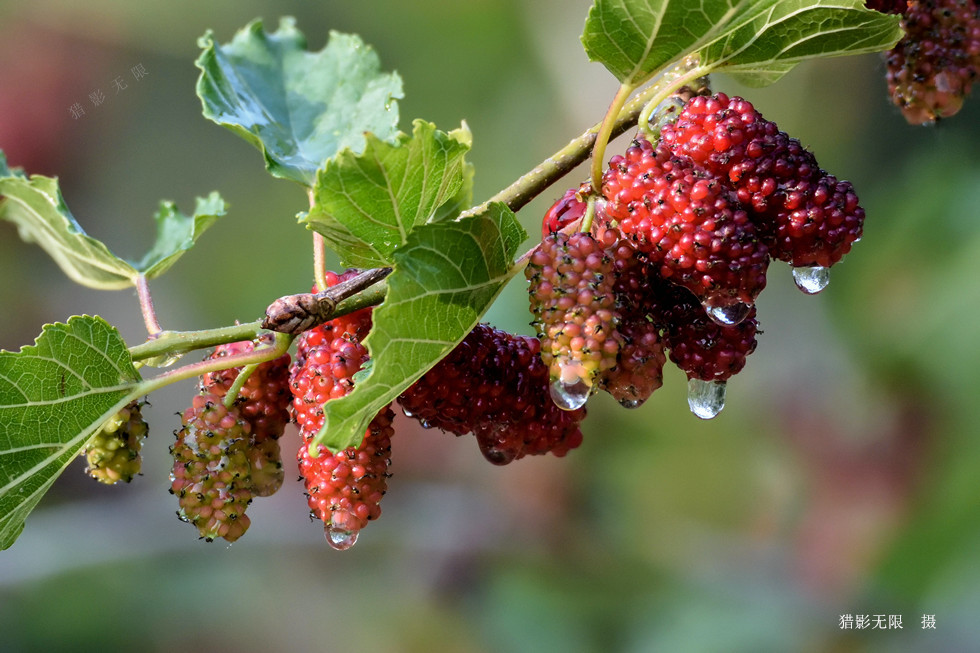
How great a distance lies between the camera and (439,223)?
0.68 meters

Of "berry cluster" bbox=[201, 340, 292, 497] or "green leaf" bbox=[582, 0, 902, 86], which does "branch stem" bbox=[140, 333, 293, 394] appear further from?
"green leaf" bbox=[582, 0, 902, 86]

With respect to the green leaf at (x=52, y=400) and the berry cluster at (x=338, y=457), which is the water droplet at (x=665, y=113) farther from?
the green leaf at (x=52, y=400)

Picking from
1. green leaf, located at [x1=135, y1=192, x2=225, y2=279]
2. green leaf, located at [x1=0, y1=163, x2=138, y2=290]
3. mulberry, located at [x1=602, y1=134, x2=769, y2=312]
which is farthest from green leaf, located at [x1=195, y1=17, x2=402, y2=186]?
mulberry, located at [x1=602, y1=134, x2=769, y2=312]

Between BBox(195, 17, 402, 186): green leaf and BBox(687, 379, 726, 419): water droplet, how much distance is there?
18.3 inches

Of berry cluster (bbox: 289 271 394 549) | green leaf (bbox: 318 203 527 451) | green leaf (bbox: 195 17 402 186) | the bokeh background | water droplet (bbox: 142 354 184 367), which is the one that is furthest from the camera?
the bokeh background

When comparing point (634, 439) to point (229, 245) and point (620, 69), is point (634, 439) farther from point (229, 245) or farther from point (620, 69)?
point (620, 69)

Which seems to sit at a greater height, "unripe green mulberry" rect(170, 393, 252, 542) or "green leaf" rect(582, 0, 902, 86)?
"green leaf" rect(582, 0, 902, 86)

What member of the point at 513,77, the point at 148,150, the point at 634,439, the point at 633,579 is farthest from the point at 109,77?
the point at 633,579

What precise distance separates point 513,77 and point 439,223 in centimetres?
244

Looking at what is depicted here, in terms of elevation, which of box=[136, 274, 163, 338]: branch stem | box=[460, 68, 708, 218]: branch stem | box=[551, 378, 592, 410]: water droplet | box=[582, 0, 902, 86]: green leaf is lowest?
box=[551, 378, 592, 410]: water droplet

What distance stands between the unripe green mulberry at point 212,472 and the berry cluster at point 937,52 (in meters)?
0.77

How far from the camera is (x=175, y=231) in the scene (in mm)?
1271

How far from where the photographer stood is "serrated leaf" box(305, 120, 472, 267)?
688 mm

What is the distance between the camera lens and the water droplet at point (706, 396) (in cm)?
84
